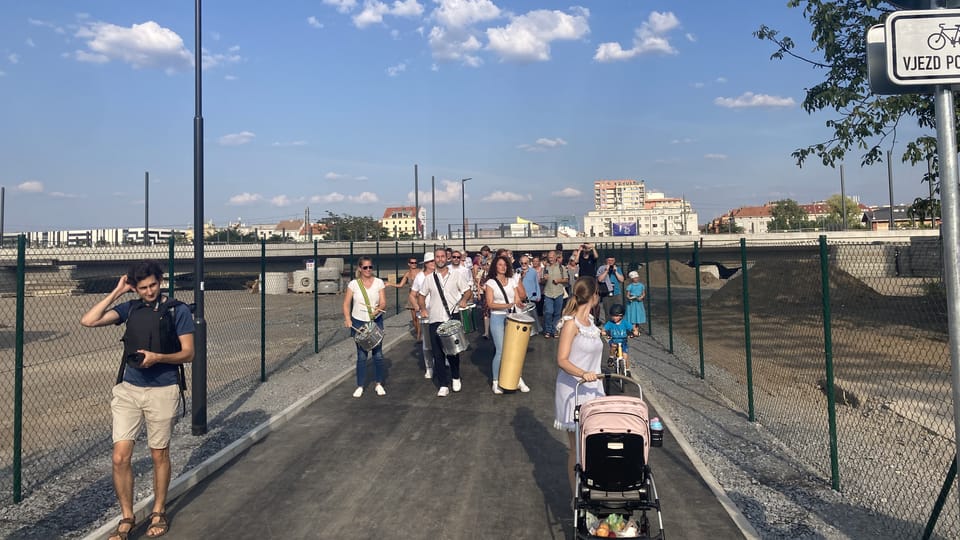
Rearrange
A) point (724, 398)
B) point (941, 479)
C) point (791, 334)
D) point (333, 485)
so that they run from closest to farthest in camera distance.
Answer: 1. point (333, 485)
2. point (941, 479)
3. point (724, 398)
4. point (791, 334)

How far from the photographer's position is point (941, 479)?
6.69m

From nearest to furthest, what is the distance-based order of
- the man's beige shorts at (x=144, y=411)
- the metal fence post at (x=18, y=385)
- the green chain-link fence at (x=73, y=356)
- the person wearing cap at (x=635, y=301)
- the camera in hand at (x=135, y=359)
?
the camera in hand at (x=135, y=359) → the man's beige shorts at (x=144, y=411) → the metal fence post at (x=18, y=385) → the green chain-link fence at (x=73, y=356) → the person wearing cap at (x=635, y=301)

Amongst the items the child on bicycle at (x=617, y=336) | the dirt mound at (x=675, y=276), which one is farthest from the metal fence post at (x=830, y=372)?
the dirt mound at (x=675, y=276)

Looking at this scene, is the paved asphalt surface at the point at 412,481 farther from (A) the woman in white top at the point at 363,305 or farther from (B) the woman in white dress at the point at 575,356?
(B) the woman in white dress at the point at 575,356

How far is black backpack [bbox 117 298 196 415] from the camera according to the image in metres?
4.57

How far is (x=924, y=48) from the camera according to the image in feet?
8.92

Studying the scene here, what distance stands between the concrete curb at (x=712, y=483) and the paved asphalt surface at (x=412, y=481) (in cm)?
6

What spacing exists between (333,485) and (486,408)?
10.1 feet

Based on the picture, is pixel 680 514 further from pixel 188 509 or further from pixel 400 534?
pixel 188 509

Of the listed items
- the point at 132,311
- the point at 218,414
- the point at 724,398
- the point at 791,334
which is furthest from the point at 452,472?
the point at 791,334

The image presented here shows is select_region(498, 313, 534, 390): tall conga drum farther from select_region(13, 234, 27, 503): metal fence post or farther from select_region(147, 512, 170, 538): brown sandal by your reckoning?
select_region(13, 234, 27, 503): metal fence post

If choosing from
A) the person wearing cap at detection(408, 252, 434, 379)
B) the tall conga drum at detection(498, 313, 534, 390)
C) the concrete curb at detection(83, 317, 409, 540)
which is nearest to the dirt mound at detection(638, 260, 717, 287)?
the person wearing cap at detection(408, 252, 434, 379)

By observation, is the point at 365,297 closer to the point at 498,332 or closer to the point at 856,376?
the point at 498,332

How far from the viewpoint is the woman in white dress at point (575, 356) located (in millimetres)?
4836
